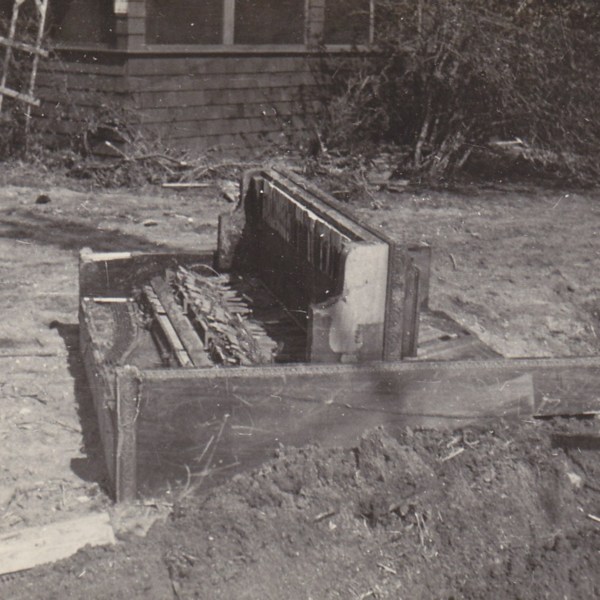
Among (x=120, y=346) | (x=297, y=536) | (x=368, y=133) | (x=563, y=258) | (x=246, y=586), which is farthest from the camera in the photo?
(x=368, y=133)

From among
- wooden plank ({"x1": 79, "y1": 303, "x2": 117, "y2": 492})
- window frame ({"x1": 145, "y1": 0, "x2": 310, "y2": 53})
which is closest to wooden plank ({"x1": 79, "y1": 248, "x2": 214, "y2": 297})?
wooden plank ({"x1": 79, "y1": 303, "x2": 117, "y2": 492})

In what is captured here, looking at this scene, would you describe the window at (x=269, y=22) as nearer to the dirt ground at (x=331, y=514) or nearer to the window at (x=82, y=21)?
the window at (x=82, y=21)

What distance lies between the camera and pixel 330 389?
4.05 metres

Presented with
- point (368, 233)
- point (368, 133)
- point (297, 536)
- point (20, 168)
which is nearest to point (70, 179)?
point (20, 168)

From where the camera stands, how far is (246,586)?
351cm

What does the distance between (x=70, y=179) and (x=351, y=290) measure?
736 centimetres

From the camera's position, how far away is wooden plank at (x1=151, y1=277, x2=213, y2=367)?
474 centimetres

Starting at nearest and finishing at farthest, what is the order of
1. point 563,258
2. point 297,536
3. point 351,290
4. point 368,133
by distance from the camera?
1. point 297,536
2. point 351,290
3. point 563,258
4. point 368,133

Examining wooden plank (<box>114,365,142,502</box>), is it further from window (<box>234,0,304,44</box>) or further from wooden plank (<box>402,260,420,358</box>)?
window (<box>234,0,304,44</box>)

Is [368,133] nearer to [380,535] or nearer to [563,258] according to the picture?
[563,258]

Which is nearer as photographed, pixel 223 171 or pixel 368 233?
pixel 368 233

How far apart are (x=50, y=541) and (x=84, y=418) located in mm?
1345

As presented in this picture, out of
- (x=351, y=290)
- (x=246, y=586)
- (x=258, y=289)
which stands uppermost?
(x=351, y=290)

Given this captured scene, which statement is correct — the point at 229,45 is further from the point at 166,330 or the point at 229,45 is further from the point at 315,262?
the point at 315,262
